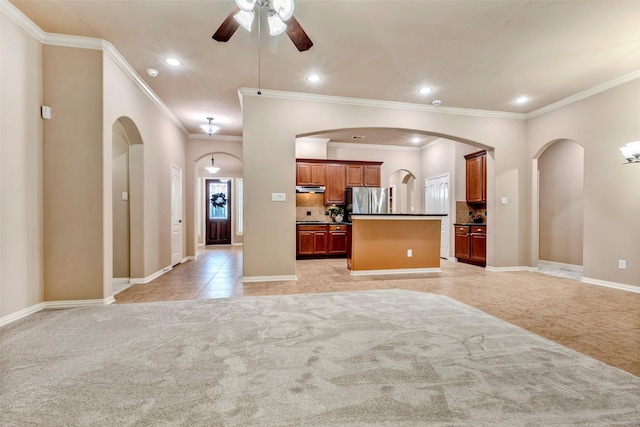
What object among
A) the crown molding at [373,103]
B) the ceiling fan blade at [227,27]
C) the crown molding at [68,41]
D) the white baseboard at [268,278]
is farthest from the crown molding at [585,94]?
the crown molding at [68,41]

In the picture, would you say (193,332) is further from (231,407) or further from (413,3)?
(413,3)

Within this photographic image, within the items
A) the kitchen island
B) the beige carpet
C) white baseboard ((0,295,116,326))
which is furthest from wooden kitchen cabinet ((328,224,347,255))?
white baseboard ((0,295,116,326))

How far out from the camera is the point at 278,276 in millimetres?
4652

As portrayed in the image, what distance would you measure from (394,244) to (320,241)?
91.7 inches

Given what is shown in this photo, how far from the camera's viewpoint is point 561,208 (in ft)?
20.2

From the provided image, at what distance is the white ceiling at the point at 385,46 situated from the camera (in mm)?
2770

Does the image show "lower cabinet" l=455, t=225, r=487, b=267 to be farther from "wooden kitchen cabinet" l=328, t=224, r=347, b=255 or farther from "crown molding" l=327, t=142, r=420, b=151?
"crown molding" l=327, t=142, r=420, b=151

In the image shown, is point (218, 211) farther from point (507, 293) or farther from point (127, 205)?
point (507, 293)

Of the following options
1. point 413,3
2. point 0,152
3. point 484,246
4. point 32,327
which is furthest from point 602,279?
point 0,152

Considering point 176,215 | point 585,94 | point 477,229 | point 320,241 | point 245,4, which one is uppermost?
point 585,94

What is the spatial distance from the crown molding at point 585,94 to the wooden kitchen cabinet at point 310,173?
14.6 feet

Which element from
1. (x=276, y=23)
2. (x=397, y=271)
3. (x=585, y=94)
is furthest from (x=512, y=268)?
(x=276, y=23)

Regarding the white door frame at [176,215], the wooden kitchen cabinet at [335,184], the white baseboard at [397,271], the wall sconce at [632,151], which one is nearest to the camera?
the wall sconce at [632,151]

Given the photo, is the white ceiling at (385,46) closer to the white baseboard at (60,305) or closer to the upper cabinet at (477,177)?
the upper cabinet at (477,177)
